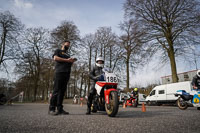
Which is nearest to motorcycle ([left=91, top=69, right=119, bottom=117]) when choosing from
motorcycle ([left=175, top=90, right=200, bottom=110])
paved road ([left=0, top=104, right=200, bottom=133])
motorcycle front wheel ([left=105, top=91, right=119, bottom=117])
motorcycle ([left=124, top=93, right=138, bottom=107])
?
motorcycle front wheel ([left=105, top=91, right=119, bottom=117])

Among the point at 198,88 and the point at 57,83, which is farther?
the point at 198,88

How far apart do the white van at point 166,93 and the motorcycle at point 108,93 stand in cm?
1250

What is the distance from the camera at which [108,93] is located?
387 cm

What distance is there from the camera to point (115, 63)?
2416cm

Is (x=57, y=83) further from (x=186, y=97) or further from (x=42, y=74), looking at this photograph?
(x=42, y=74)

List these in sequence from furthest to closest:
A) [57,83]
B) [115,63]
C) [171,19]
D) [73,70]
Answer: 1. [73,70]
2. [115,63]
3. [171,19]
4. [57,83]

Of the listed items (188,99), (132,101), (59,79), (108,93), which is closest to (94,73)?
(108,93)

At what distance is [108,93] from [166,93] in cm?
1469

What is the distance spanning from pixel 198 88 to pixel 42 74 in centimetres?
2654

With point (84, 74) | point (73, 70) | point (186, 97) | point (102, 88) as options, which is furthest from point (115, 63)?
point (102, 88)

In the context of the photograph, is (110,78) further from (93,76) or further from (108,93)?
(93,76)

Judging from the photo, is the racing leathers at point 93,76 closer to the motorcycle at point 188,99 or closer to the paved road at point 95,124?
the paved road at point 95,124

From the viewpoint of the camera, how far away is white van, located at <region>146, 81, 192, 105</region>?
14.4 m

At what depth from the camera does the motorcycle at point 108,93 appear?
359 cm
